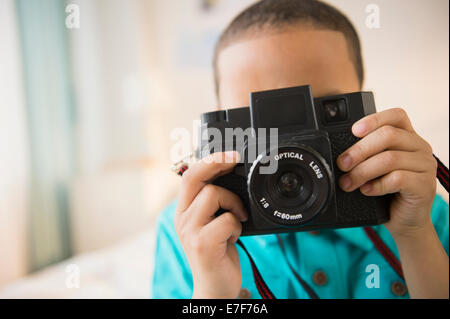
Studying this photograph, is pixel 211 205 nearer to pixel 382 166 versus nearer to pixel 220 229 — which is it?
pixel 220 229

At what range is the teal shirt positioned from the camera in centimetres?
39

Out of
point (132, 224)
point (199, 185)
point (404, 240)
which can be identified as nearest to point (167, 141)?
point (132, 224)

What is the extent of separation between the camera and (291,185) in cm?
30

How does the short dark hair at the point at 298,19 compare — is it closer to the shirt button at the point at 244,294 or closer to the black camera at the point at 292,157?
the black camera at the point at 292,157

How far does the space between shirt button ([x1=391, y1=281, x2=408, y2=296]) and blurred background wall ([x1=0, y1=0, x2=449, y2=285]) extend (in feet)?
0.57

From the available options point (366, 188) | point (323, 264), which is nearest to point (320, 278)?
point (323, 264)

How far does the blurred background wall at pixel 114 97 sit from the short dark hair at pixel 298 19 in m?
0.02

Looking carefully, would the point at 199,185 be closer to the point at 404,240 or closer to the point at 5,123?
the point at 404,240

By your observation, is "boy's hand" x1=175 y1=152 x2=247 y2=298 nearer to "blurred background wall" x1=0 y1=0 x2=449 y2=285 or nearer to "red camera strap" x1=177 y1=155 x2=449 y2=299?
"red camera strap" x1=177 y1=155 x2=449 y2=299

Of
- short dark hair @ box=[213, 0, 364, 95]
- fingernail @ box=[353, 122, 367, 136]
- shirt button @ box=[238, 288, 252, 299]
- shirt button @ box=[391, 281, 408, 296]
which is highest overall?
short dark hair @ box=[213, 0, 364, 95]

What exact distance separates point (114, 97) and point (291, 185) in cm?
72

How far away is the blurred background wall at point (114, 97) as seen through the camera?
1.42ft

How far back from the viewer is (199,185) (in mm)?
332

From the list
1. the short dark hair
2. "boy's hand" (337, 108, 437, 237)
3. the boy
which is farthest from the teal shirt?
the short dark hair
